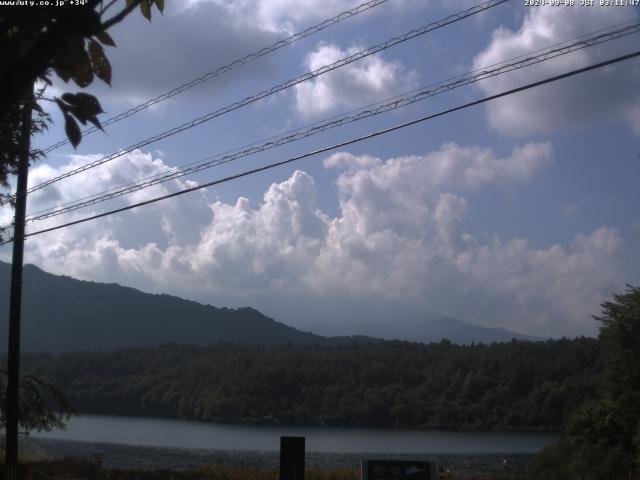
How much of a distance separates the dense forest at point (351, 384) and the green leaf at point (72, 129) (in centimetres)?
4639

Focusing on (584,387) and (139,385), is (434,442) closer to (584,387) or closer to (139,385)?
(584,387)

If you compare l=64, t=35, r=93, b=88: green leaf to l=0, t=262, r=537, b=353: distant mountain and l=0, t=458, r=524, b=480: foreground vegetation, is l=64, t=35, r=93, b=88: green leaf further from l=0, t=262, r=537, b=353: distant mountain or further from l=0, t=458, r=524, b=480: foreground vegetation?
l=0, t=262, r=537, b=353: distant mountain

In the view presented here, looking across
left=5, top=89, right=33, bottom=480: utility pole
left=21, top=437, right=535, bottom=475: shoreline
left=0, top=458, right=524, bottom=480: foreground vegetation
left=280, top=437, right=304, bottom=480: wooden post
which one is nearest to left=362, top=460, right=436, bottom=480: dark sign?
left=280, top=437, right=304, bottom=480: wooden post

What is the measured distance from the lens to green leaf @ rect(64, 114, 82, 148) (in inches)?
162

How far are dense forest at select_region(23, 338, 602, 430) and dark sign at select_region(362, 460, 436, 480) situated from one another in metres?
38.4

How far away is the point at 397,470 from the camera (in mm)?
11219

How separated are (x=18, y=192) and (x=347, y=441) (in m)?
34.5

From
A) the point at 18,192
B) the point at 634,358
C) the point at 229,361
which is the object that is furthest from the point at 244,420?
the point at 18,192

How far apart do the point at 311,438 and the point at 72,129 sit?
165ft

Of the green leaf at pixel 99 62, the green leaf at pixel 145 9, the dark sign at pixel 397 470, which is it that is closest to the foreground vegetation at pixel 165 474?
the dark sign at pixel 397 470

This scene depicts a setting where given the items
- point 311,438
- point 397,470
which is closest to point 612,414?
point 397,470

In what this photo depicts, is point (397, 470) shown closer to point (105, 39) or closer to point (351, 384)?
point (105, 39)

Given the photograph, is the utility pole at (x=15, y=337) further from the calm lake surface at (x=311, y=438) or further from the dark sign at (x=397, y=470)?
the calm lake surface at (x=311, y=438)

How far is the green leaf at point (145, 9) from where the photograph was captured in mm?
4361
